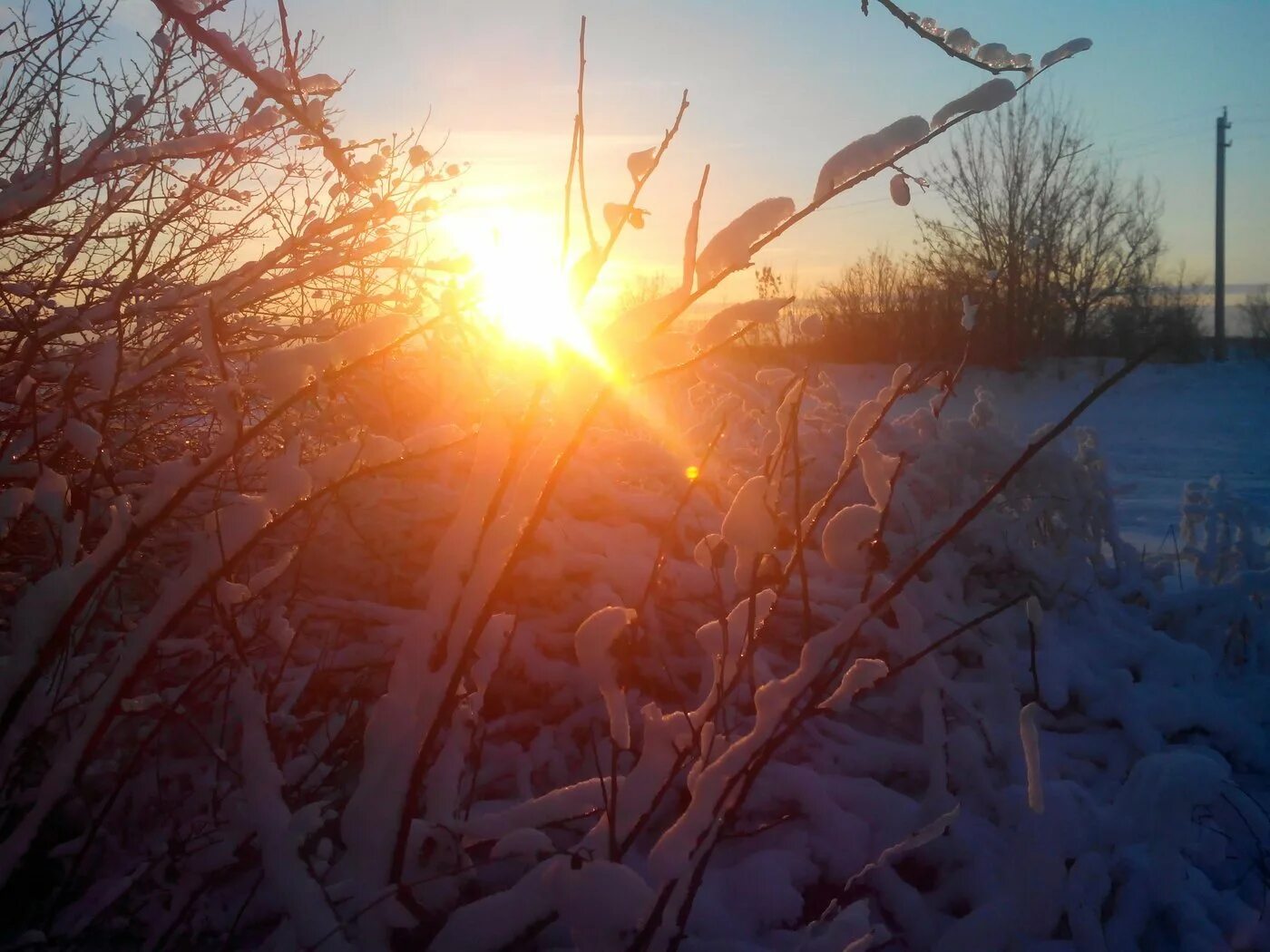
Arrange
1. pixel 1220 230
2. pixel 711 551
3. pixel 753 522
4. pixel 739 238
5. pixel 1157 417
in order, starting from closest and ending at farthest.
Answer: pixel 739 238, pixel 753 522, pixel 711 551, pixel 1157 417, pixel 1220 230

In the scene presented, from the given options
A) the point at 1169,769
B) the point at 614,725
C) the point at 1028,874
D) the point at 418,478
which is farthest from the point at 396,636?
the point at 1169,769

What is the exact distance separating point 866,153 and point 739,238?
0.17 m

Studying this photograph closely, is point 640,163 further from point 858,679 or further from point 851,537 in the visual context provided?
point 858,679

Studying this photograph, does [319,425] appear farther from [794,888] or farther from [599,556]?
[794,888]

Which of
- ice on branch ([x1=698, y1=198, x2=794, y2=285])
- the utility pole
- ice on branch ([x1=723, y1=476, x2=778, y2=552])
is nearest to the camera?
ice on branch ([x1=698, y1=198, x2=794, y2=285])

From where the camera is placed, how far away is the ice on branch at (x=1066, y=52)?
3.44 ft

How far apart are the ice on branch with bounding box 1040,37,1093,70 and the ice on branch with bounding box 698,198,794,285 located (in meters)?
0.41

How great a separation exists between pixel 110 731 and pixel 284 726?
60cm

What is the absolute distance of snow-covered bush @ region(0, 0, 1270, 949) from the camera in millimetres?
1061

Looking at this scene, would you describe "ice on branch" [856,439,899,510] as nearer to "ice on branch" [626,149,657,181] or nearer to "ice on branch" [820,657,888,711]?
"ice on branch" [820,657,888,711]

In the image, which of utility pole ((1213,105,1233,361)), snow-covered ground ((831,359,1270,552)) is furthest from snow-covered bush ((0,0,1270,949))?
utility pole ((1213,105,1233,361))

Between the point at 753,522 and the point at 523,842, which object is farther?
the point at 523,842

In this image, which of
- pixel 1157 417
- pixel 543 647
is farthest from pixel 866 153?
pixel 1157 417

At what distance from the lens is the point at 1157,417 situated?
15633 mm
